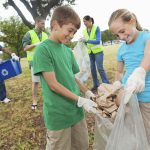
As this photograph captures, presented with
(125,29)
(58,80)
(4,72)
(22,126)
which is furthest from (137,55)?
(4,72)

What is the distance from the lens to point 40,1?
15.8 meters

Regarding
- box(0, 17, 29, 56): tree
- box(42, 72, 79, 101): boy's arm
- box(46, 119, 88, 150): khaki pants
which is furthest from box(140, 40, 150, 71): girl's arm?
box(0, 17, 29, 56): tree

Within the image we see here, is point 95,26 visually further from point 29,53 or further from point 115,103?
point 115,103

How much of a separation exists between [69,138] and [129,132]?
1.72 feet

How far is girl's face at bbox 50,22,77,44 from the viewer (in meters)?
1.92

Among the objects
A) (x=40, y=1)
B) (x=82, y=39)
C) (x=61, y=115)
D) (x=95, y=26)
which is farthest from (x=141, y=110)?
(x=40, y=1)

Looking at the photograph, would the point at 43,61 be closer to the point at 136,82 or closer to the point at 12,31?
the point at 136,82

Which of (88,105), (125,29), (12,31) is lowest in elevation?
(12,31)

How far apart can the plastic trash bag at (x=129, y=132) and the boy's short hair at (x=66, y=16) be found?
24.5 inches

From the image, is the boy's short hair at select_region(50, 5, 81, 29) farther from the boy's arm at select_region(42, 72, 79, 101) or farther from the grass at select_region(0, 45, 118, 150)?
the grass at select_region(0, 45, 118, 150)

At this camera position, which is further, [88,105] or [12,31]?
[12,31]

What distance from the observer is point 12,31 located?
28.6m

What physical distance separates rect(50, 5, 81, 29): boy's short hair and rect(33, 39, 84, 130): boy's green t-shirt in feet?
0.56

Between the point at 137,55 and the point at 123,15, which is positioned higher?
the point at 123,15
